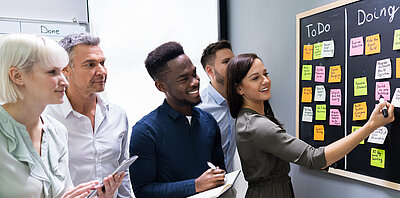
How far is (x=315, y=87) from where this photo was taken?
6.44 ft

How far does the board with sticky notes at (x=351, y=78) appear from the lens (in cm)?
155

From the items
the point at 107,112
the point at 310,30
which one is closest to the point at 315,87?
the point at 310,30

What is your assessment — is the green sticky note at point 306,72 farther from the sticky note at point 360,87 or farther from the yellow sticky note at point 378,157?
the yellow sticky note at point 378,157

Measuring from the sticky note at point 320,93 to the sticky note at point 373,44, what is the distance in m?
0.34

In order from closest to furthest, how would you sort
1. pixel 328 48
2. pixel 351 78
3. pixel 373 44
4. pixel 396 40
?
pixel 396 40
pixel 373 44
pixel 351 78
pixel 328 48

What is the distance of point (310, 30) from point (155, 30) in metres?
1.29

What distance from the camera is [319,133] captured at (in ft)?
6.39

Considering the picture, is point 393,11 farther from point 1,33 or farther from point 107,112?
point 1,33

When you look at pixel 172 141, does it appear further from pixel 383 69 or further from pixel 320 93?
pixel 383 69

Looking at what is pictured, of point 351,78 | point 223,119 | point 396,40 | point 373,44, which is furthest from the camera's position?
point 223,119

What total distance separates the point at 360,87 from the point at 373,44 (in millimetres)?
231

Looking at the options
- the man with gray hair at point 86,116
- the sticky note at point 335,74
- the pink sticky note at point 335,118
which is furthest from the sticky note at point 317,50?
the man with gray hair at point 86,116

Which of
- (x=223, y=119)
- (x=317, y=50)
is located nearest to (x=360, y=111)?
(x=317, y=50)

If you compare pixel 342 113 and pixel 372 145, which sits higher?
pixel 342 113
